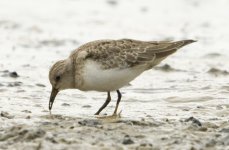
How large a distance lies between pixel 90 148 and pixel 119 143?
0.37 meters

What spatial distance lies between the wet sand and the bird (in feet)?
1.33

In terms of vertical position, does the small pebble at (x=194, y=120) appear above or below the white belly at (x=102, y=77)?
below

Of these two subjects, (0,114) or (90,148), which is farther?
(0,114)

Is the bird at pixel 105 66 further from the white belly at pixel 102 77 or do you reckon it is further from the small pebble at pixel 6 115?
the small pebble at pixel 6 115

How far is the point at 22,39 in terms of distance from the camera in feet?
50.5

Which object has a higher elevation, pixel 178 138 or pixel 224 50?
pixel 224 50

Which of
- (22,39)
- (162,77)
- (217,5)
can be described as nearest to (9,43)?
(22,39)

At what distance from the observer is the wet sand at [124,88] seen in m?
7.51

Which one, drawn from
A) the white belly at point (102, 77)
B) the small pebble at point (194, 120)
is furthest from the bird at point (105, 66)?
the small pebble at point (194, 120)

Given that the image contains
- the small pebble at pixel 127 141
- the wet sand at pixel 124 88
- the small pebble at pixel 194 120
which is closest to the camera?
the small pebble at pixel 127 141

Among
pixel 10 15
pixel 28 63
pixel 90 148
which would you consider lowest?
pixel 90 148

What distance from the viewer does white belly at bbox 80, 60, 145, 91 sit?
29.6 feet

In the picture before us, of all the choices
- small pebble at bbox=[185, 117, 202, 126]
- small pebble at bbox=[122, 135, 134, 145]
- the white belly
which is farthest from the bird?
small pebble at bbox=[122, 135, 134, 145]

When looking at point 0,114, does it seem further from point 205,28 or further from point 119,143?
point 205,28
